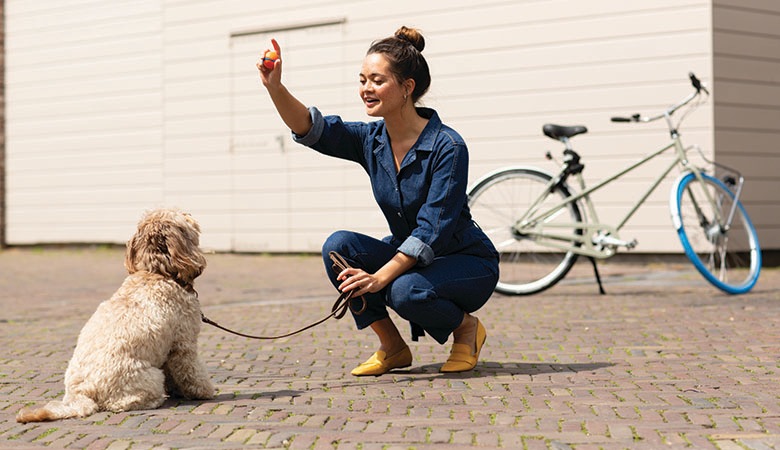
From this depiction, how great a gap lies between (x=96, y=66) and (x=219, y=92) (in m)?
2.55

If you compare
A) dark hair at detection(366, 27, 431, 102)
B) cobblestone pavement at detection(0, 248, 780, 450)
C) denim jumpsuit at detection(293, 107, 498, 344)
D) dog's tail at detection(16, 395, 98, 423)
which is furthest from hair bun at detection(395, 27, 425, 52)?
dog's tail at detection(16, 395, 98, 423)

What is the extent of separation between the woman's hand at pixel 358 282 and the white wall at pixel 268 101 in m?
5.52

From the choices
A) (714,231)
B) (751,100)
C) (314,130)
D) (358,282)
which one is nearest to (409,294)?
(358,282)

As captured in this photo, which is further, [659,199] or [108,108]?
[108,108]

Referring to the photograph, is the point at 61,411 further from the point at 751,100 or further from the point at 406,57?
the point at 751,100

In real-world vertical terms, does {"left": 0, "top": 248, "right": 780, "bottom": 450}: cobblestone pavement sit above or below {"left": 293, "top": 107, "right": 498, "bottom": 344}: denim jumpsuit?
below

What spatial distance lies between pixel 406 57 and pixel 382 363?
136 cm

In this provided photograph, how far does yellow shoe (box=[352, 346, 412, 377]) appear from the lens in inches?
188

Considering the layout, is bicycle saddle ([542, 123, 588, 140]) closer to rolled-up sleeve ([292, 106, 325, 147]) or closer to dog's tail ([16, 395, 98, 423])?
rolled-up sleeve ([292, 106, 325, 147])

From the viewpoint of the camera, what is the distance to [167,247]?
153 inches

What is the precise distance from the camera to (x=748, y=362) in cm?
488

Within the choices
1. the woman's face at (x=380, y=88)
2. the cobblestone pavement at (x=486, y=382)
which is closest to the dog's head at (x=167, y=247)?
the cobblestone pavement at (x=486, y=382)

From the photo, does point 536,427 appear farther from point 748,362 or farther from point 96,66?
point 96,66

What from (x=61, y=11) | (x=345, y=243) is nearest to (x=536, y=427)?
(x=345, y=243)
